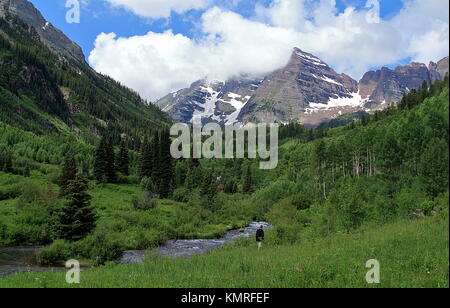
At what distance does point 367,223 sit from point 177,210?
4422cm

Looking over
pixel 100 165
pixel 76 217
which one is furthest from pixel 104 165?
pixel 76 217

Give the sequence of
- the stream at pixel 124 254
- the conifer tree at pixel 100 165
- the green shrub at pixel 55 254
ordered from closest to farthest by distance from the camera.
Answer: the stream at pixel 124 254, the green shrub at pixel 55 254, the conifer tree at pixel 100 165

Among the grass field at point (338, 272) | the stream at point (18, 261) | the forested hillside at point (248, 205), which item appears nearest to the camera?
the grass field at point (338, 272)

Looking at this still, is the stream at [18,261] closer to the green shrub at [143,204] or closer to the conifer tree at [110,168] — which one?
the green shrub at [143,204]

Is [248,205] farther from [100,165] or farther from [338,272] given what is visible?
[338,272]

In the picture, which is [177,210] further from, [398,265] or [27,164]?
[398,265]

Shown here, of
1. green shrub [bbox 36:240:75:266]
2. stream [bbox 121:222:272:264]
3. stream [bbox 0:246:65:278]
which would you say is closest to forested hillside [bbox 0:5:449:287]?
green shrub [bbox 36:240:75:266]

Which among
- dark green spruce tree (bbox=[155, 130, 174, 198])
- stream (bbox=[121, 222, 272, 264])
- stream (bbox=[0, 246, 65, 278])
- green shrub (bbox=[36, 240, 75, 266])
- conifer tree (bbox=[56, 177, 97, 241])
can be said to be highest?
dark green spruce tree (bbox=[155, 130, 174, 198])

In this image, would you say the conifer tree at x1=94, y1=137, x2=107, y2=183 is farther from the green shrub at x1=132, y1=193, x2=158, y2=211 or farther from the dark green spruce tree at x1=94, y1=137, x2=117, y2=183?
the green shrub at x1=132, y1=193, x2=158, y2=211

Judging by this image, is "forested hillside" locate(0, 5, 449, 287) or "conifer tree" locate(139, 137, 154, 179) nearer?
"forested hillside" locate(0, 5, 449, 287)

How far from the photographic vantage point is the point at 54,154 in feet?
379

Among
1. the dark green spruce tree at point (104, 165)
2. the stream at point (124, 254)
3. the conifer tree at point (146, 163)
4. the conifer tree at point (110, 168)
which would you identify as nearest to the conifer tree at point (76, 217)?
the stream at point (124, 254)

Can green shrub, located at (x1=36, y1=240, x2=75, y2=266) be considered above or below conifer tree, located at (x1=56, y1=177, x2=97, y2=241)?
below
